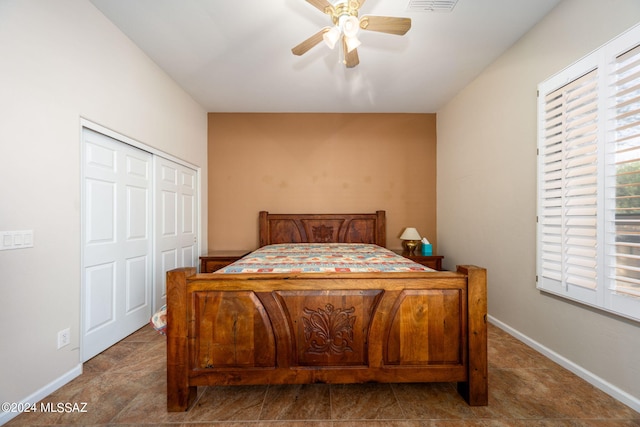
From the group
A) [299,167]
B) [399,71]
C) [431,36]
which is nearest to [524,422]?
[431,36]

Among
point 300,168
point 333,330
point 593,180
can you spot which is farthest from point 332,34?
point 300,168

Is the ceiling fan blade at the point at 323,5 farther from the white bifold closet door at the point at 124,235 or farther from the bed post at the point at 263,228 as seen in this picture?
the bed post at the point at 263,228

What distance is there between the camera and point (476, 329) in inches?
59.3

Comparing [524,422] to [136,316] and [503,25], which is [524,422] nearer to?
[503,25]

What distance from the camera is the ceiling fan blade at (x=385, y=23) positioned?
1.75 m

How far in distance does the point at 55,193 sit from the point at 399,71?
3167 millimetres

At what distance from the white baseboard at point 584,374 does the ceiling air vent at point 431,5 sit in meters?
2.74

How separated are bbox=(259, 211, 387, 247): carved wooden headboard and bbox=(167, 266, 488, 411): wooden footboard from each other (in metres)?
2.36

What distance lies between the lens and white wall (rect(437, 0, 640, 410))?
1693 mm

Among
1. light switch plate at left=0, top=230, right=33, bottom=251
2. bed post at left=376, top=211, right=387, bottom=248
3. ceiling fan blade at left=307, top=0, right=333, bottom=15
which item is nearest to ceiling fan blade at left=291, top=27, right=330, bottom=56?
ceiling fan blade at left=307, top=0, right=333, bottom=15

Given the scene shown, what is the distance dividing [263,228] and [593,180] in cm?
340

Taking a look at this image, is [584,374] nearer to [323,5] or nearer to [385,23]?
[385,23]

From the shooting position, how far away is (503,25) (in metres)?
2.23

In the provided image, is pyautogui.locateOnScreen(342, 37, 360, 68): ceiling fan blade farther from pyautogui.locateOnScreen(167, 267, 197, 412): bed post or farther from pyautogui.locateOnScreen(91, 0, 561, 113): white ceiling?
pyautogui.locateOnScreen(167, 267, 197, 412): bed post
